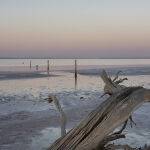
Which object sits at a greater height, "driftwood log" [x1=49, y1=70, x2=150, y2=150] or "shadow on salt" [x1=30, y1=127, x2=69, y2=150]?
"driftwood log" [x1=49, y1=70, x2=150, y2=150]

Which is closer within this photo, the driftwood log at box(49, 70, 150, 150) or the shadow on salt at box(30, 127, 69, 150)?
the driftwood log at box(49, 70, 150, 150)

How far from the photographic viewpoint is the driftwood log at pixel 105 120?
3.13 metres

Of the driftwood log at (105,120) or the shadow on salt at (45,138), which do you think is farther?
the shadow on salt at (45,138)

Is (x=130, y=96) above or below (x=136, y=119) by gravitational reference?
above

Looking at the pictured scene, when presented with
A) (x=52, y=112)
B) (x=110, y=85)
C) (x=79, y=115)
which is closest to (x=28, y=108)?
(x=52, y=112)

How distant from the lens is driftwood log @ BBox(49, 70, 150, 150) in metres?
3.13

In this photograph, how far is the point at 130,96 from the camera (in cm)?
316

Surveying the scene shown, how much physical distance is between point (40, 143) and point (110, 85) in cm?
1014

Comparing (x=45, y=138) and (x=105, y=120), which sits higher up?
(x=105, y=120)

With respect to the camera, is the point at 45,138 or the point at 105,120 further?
the point at 45,138

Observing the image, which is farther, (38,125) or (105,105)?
(38,125)

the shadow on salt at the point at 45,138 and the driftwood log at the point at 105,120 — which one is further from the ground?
the driftwood log at the point at 105,120

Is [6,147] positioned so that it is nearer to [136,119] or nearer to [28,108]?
[136,119]

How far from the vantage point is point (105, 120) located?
10.3 feet
